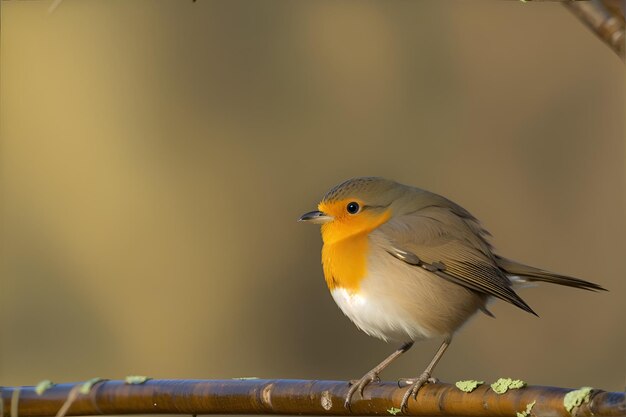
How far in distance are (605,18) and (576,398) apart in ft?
2.73

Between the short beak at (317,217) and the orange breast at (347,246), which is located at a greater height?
the short beak at (317,217)

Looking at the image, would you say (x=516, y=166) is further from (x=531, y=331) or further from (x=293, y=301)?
(x=293, y=301)

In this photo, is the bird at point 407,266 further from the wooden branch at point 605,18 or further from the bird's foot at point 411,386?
the wooden branch at point 605,18

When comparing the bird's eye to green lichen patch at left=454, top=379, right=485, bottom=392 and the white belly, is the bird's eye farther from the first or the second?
green lichen patch at left=454, top=379, right=485, bottom=392

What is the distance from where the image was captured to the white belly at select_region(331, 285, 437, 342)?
3.23m

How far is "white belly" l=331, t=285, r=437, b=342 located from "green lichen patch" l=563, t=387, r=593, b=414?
133 cm

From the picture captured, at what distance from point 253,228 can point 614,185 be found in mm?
2587

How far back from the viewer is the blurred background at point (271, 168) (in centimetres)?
623

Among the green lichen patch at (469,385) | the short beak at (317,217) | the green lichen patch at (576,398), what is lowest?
the green lichen patch at (469,385)

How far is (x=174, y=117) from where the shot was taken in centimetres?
711

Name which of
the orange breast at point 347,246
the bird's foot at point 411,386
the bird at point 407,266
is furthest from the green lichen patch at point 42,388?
the orange breast at point 347,246

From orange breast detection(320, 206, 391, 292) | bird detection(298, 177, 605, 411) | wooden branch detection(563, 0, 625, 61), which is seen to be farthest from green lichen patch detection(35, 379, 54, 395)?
wooden branch detection(563, 0, 625, 61)

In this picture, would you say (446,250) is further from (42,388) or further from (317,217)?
(42,388)

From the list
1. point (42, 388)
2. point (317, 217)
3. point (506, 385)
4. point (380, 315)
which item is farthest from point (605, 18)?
point (317, 217)
